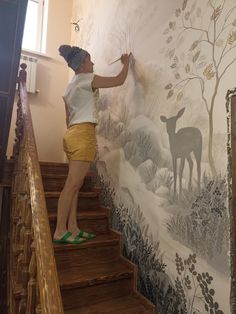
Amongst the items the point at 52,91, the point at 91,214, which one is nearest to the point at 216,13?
the point at 91,214

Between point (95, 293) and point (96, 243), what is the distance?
344 mm

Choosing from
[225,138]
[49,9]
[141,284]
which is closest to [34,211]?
[225,138]

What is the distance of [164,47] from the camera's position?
6.03 ft

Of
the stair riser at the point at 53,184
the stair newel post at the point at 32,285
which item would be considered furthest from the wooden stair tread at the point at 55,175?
the stair newel post at the point at 32,285

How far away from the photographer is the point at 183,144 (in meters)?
1.62

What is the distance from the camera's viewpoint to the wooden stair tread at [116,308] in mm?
1606

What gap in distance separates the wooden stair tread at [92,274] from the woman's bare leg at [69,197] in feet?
0.85

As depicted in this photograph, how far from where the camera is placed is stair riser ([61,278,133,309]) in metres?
1.64

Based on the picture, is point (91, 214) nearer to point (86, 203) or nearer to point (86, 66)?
point (86, 203)

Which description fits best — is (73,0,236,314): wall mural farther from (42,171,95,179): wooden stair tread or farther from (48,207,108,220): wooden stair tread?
(42,171,95,179): wooden stair tread

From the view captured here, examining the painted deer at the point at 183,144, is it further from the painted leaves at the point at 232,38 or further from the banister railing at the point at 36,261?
the banister railing at the point at 36,261

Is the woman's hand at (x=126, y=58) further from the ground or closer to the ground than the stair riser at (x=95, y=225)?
further from the ground

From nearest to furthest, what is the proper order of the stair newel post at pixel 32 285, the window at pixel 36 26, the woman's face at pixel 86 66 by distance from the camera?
the stair newel post at pixel 32 285 → the woman's face at pixel 86 66 → the window at pixel 36 26

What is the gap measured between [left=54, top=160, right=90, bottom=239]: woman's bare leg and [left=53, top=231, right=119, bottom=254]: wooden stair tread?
3.1 inches
